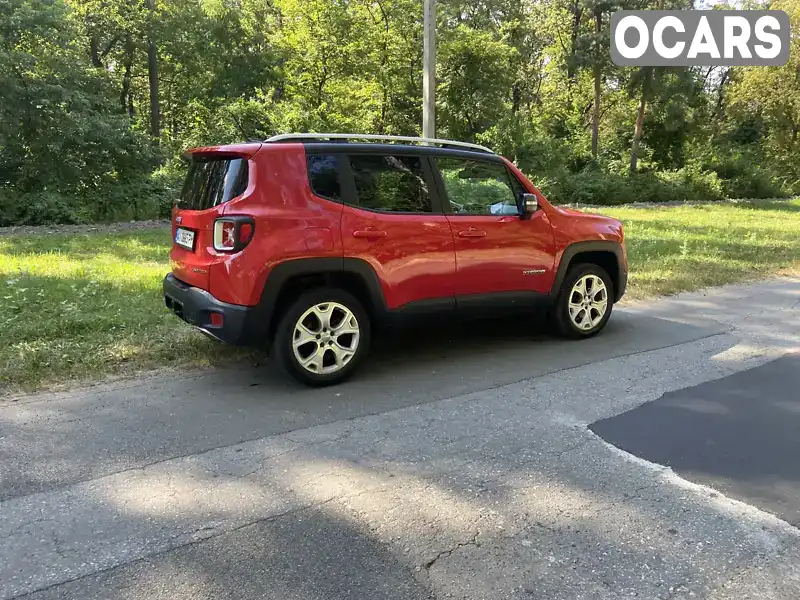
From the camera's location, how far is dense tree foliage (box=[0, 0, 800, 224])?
15.2 metres

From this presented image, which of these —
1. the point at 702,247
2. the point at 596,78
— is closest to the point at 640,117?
the point at 596,78

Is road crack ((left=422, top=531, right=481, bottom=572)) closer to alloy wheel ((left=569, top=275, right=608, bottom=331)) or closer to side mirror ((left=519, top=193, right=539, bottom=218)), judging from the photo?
side mirror ((left=519, top=193, right=539, bottom=218))

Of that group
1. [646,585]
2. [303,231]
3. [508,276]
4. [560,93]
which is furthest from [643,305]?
[560,93]

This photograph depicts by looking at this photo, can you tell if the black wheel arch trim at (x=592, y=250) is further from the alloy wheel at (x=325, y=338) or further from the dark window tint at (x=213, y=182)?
the dark window tint at (x=213, y=182)

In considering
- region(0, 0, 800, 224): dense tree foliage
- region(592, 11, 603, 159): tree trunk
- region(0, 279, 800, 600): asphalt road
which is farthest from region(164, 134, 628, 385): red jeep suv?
region(592, 11, 603, 159): tree trunk

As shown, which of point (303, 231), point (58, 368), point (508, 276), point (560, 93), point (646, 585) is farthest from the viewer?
point (560, 93)

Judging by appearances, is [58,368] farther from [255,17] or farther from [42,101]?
[255,17]

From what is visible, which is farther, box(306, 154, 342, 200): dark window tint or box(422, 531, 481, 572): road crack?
box(306, 154, 342, 200): dark window tint

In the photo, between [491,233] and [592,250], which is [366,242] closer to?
[491,233]

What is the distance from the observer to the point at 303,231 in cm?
469

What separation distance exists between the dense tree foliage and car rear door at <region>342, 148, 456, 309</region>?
11714mm

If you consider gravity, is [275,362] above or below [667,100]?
below

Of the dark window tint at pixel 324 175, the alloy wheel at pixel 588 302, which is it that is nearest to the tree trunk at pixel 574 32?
the alloy wheel at pixel 588 302

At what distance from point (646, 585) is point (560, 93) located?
3326cm
